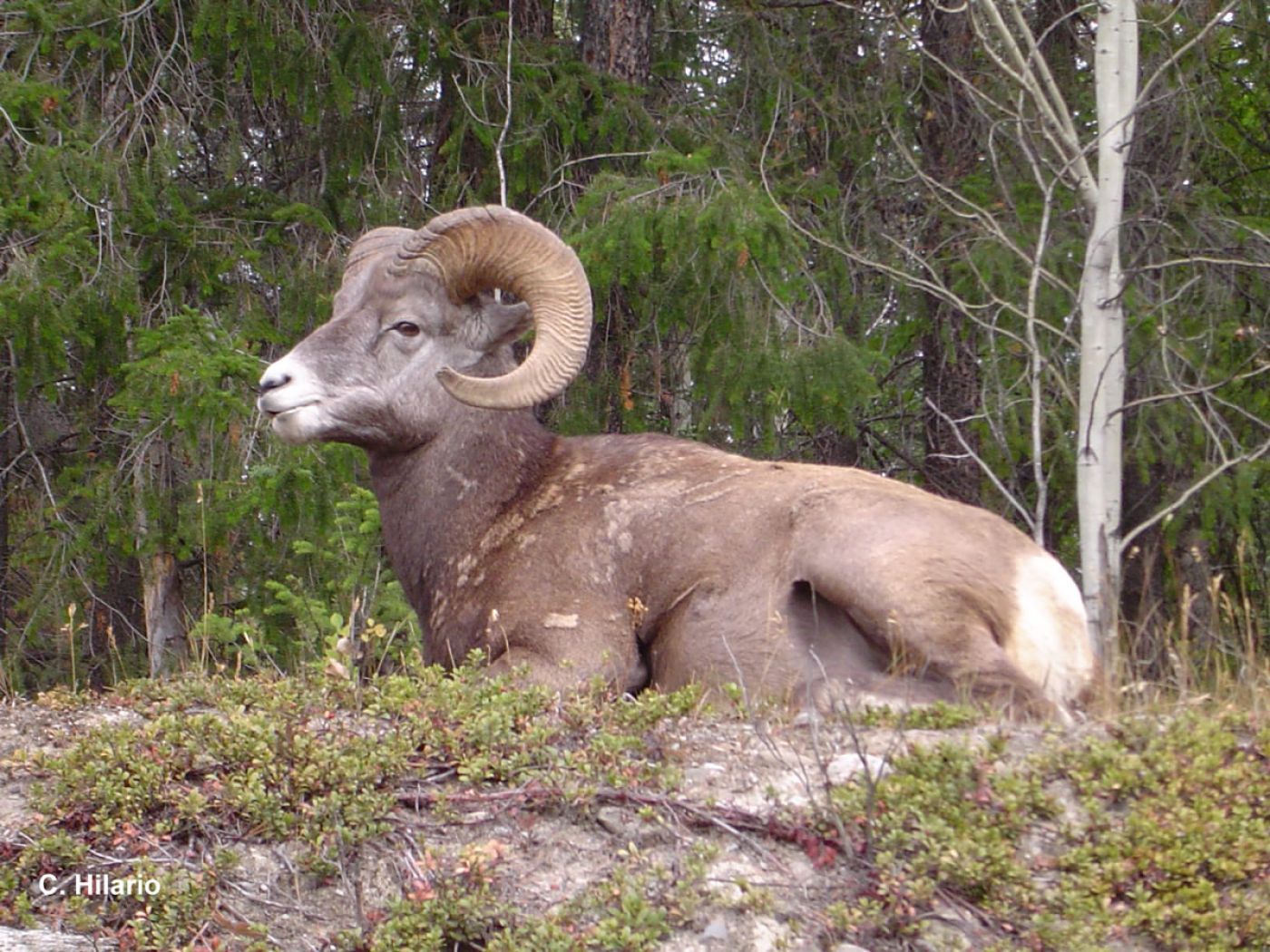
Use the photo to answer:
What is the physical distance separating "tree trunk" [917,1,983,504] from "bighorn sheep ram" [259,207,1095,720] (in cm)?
556

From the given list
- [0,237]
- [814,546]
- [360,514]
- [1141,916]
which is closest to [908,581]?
[814,546]

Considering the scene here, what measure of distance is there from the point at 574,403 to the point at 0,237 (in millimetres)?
4351

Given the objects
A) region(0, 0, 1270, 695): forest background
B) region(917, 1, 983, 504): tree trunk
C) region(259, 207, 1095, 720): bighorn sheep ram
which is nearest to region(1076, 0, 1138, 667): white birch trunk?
region(259, 207, 1095, 720): bighorn sheep ram

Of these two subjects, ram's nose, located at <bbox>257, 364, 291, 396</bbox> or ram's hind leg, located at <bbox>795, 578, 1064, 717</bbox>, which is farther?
ram's nose, located at <bbox>257, 364, 291, 396</bbox>

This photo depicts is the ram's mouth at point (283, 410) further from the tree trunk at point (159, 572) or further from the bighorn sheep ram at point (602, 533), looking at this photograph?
the tree trunk at point (159, 572)

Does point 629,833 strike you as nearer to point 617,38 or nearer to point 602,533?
point 602,533

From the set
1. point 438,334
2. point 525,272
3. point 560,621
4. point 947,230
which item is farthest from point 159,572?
point 947,230

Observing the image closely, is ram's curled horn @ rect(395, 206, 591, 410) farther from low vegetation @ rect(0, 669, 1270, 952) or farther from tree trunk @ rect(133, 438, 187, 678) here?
tree trunk @ rect(133, 438, 187, 678)

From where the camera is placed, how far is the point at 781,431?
13461 millimetres

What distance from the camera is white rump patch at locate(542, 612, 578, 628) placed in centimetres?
734

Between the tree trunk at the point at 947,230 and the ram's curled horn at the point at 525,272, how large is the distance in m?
5.45

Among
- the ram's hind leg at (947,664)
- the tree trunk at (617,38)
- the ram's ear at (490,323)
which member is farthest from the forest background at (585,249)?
the ram's hind leg at (947,664)

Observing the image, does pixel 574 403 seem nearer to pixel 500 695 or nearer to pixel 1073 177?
pixel 1073 177

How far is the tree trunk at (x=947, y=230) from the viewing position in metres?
13.1
